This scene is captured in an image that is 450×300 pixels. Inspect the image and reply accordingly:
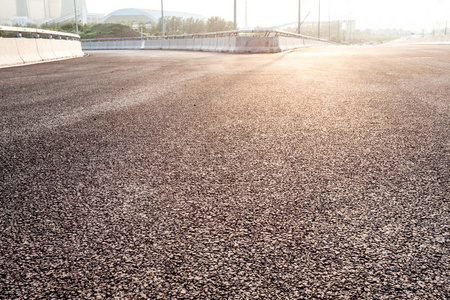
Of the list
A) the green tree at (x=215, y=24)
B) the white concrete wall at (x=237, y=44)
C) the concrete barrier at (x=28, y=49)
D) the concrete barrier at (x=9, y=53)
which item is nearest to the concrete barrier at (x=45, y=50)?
the concrete barrier at (x=28, y=49)

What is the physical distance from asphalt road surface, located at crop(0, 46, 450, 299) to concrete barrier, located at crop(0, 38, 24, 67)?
9403 millimetres

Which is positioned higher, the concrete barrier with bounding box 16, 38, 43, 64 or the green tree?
the green tree

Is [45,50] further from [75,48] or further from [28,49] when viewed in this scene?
[75,48]

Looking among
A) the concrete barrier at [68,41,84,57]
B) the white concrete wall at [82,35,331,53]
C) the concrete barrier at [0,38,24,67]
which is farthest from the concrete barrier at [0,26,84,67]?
the white concrete wall at [82,35,331,53]

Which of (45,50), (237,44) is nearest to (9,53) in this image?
(45,50)

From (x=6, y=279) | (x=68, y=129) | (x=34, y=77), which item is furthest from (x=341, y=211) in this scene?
(x=34, y=77)

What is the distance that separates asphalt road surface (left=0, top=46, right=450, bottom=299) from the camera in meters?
1.69

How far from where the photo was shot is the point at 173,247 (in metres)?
1.96

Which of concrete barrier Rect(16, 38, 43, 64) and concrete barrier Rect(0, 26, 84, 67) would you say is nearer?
concrete barrier Rect(0, 26, 84, 67)

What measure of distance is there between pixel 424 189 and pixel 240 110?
10.4 feet

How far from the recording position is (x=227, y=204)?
2.46m

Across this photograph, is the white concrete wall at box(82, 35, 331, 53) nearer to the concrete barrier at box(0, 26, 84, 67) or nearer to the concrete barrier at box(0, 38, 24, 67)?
the concrete barrier at box(0, 26, 84, 67)

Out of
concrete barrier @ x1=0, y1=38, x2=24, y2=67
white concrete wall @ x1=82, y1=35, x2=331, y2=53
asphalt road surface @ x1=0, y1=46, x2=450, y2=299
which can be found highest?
white concrete wall @ x1=82, y1=35, x2=331, y2=53

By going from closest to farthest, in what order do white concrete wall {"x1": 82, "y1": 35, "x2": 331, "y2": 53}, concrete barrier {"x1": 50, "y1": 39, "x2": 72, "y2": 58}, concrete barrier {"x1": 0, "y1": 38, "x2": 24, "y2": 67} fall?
concrete barrier {"x1": 0, "y1": 38, "x2": 24, "y2": 67} < concrete barrier {"x1": 50, "y1": 39, "x2": 72, "y2": 58} < white concrete wall {"x1": 82, "y1": 35, "x2": 331, "y2": 53}
